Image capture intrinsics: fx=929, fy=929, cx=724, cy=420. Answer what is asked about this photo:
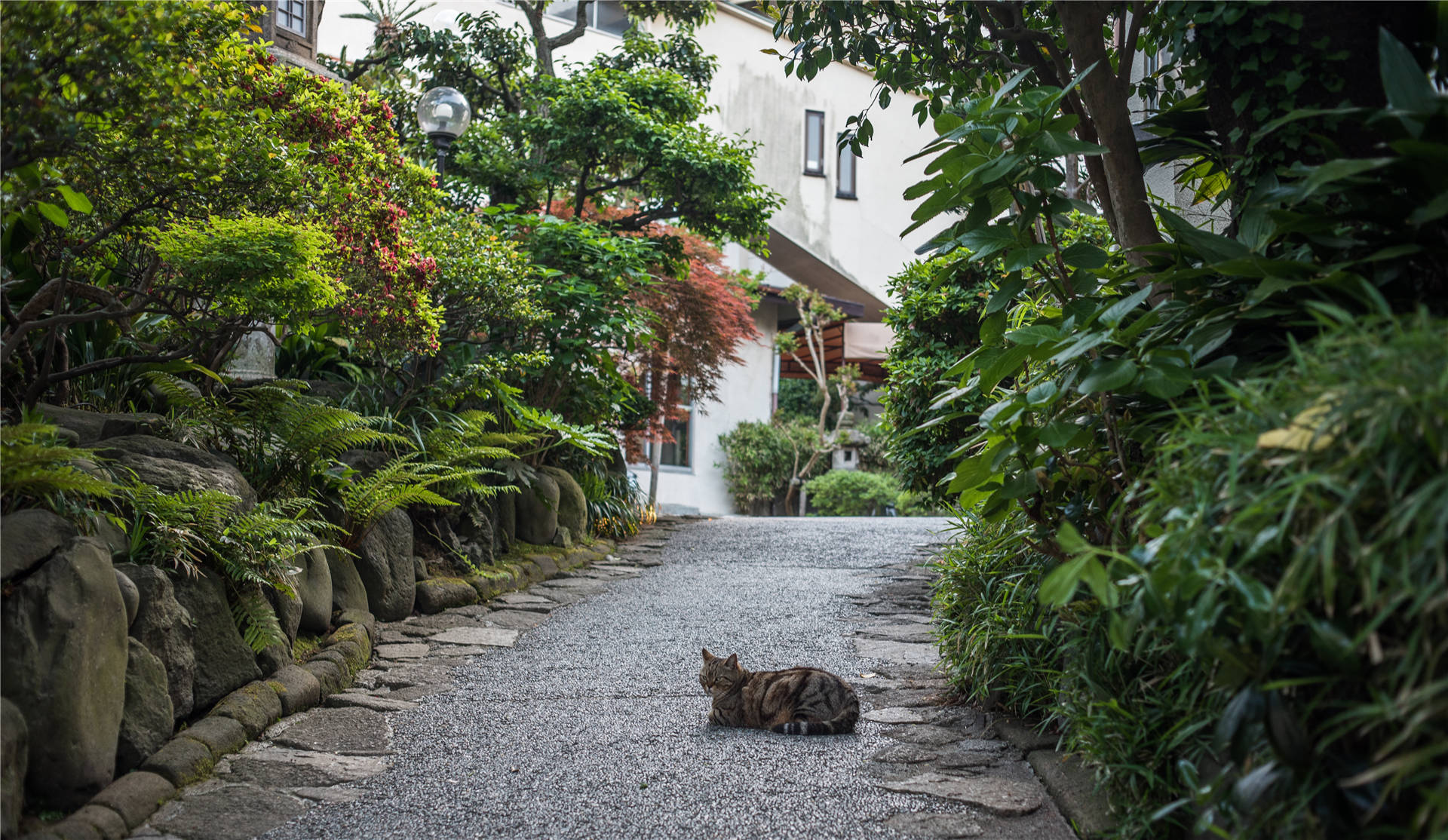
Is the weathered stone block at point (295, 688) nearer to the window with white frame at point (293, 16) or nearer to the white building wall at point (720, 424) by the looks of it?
the window with white frame at point (293, 16)

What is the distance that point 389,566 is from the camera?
17.5 feet

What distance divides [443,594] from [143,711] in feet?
9.20

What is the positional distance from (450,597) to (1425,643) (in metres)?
5.28

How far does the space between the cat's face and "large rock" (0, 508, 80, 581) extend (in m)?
2.34

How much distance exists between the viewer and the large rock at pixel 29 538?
2656 millimetres

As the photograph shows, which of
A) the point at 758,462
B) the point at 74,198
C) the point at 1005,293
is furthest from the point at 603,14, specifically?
the point at 1005,293

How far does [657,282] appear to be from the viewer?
10250 mm

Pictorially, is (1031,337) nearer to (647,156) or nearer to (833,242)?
(647,156)

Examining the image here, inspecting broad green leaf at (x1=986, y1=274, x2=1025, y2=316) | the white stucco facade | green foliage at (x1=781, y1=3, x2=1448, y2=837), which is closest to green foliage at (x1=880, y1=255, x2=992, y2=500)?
green foliage at (x1=781, y1=3, x2=1448, y2=837)

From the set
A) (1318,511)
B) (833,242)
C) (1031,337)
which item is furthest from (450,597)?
(833,242)

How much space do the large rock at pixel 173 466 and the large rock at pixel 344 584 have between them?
0.80m

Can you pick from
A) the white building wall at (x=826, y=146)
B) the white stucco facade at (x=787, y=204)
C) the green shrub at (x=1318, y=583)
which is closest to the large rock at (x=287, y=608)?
the green shrub at (x=1318, y=583)

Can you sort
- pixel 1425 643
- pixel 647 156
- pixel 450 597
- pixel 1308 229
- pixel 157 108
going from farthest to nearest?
pixel 647 156 → pixel 450 597 → pixel 157 108 → pixel 1308 229 → pixel 1425 643

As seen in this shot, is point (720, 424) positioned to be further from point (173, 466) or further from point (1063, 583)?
point (1063, 583)
